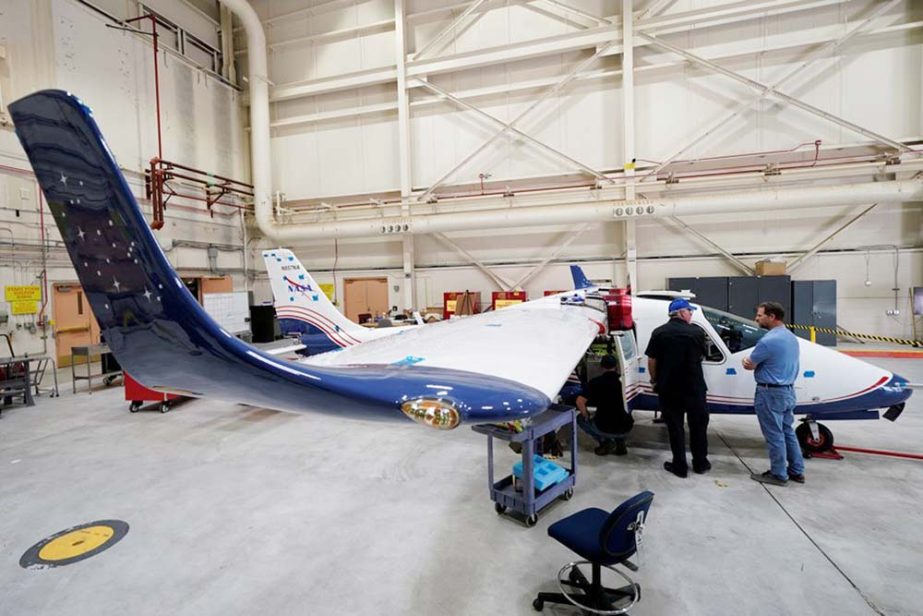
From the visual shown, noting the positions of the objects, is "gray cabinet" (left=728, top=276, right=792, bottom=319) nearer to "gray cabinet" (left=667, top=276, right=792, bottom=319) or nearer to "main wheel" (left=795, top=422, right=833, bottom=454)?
"gray cabinet" (left=667, top=276, right=792, bottom=319)

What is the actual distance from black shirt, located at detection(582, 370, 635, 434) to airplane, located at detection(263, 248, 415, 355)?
3.95 meters

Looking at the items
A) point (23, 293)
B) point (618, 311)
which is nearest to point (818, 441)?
point (618, 311)

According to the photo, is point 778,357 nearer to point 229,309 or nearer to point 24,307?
point 229,309

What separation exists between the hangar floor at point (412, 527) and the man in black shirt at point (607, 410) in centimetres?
29

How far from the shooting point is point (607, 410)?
5.16 m

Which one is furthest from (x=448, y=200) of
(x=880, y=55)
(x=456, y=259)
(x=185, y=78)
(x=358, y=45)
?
(x=880, y=55)

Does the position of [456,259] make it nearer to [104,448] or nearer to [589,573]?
[104,448]

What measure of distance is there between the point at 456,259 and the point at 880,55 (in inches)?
506

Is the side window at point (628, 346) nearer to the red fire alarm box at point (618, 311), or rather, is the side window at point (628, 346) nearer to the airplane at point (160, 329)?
the red fire alarm box at point (618, 311)

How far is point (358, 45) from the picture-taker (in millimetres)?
15516

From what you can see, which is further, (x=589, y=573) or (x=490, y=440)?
(x=490, y=440)

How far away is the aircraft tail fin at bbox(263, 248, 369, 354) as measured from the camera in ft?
25.4

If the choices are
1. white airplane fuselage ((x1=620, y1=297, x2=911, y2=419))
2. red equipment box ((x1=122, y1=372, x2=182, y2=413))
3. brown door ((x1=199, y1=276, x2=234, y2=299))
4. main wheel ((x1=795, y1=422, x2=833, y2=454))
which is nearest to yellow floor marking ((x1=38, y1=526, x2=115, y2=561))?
red equipment box ((x1=122, y1=372, x2=182, y2=413))

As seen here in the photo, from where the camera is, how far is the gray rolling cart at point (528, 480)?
12.2 feet
